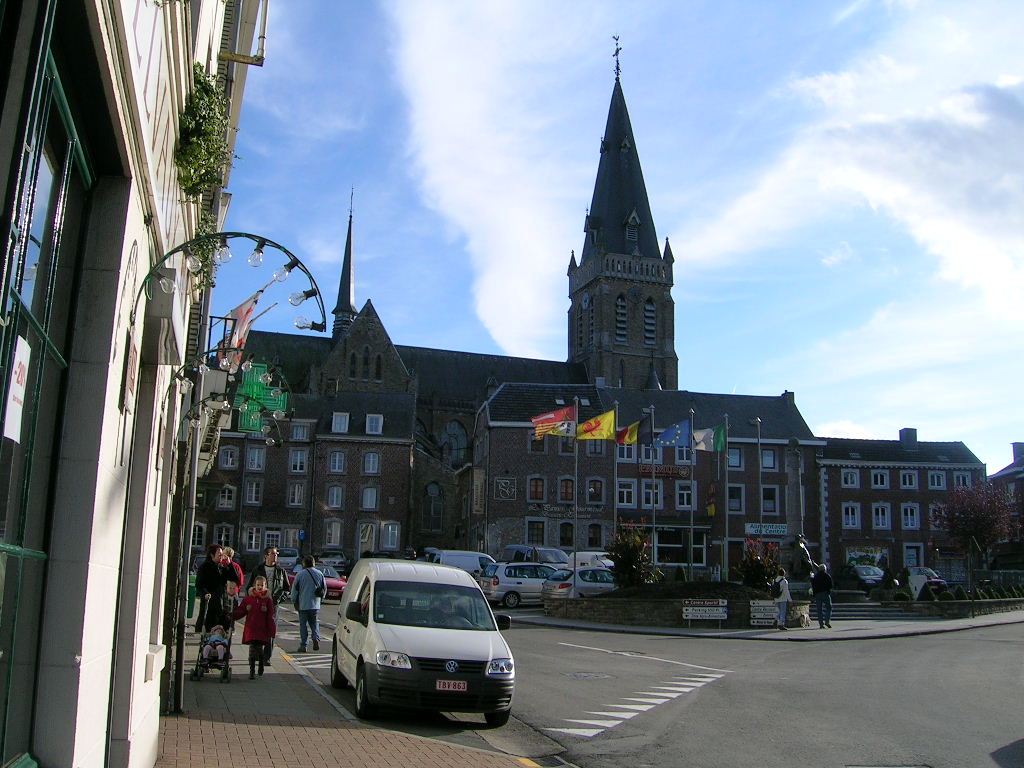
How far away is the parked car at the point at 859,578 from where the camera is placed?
43.5 m

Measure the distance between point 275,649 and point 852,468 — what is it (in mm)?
46375

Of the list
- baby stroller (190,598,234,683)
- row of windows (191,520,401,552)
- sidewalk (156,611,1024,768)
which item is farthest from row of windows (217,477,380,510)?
baby stroller (190,598,234,683)

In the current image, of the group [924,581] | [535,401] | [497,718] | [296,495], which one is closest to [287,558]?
[296,495]

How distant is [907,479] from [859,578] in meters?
16.5

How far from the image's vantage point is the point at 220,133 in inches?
317

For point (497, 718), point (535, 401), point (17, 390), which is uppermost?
point (535, 401)

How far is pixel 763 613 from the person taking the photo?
27.1 metres

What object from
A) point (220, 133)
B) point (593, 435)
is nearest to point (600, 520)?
point (593, 435)

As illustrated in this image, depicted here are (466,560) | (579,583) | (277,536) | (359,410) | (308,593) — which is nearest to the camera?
(308,593)

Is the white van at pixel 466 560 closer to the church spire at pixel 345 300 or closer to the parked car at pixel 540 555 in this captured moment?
the parked car at pixel 540 555

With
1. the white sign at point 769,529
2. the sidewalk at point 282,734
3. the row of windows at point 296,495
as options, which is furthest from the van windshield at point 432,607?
the row of windows at point 296,495

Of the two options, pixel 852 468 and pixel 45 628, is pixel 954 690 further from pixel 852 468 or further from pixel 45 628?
pixel 852 468

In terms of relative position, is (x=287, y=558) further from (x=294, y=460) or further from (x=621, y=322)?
(x=621, y=322)

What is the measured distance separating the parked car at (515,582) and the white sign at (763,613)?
8962 millimetres
